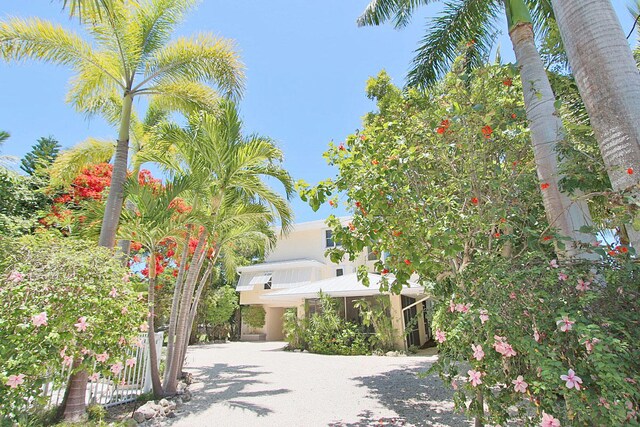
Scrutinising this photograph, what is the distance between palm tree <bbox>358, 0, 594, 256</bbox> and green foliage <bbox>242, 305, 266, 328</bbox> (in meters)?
24.1

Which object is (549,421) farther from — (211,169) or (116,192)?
(211,169)

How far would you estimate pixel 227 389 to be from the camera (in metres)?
10.6

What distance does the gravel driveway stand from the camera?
7398 mm

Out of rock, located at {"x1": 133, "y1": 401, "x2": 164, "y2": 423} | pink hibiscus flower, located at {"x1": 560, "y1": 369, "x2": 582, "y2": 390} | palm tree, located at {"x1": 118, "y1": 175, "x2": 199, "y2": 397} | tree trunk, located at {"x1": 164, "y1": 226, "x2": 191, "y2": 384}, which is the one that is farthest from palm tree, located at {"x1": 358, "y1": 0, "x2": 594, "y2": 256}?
rock, located at {"x1": 133, "y1": 401, "x2": 164, "y2": 423}

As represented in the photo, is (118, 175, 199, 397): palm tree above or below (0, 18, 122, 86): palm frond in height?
below

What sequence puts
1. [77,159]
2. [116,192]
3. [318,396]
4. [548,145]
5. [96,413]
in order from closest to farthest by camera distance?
[548,145] → [96,413] → [116,192] → [318,396] → [77,159]

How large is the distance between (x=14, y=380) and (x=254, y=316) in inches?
1023

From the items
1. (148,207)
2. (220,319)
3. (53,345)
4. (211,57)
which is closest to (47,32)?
(211,57)

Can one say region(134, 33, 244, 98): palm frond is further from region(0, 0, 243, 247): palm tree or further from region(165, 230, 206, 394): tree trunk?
region(165, 230, 206, 394): tree trunk

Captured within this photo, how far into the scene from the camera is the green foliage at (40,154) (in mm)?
14922

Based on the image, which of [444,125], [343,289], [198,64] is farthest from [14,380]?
[343,289]

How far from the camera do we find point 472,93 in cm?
580

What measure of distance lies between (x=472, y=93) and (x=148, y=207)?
7.10 metres

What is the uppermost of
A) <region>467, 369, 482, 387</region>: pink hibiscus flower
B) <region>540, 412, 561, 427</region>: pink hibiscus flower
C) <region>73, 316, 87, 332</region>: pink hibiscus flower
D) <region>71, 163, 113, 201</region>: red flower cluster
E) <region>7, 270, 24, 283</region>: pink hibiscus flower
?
<region>71, 163, 113, 201</region>: red flower cluster
